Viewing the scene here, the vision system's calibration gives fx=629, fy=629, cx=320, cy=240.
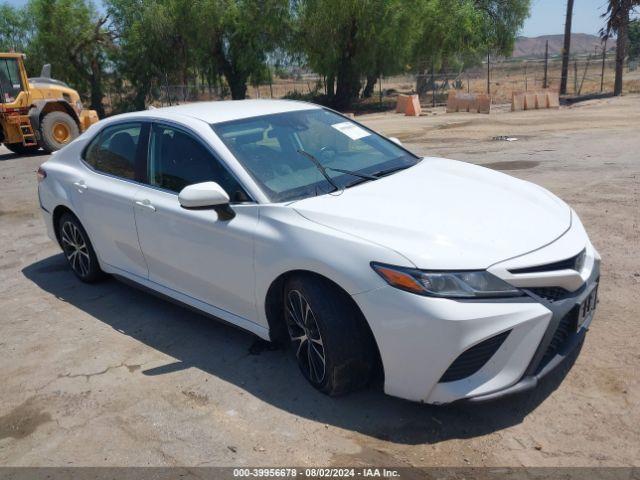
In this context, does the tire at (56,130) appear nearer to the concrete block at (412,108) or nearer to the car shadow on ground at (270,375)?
the car shadow on ground at (270,375)

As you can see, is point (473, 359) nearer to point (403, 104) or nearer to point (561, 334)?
point (561, 334)

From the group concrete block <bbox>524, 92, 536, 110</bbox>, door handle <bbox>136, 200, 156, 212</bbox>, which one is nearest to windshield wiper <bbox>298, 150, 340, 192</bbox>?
door handle <bbox>136, 200, 156, 212</bbox>

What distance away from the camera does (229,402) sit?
3.65 meters

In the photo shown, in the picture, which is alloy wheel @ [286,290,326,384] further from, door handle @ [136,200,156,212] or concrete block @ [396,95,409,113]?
concrete block @ [396,95,409,113]

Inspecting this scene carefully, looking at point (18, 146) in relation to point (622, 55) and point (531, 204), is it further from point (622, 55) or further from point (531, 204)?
point (622, 55)

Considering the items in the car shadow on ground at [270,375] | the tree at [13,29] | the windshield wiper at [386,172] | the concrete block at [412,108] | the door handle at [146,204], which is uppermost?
the tree at [13,29]

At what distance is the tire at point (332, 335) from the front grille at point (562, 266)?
861 millimetres

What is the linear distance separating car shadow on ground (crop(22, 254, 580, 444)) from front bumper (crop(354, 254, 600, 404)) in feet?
0.56

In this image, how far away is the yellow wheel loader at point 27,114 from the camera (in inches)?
609

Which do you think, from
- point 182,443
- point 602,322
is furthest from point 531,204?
point 182,443

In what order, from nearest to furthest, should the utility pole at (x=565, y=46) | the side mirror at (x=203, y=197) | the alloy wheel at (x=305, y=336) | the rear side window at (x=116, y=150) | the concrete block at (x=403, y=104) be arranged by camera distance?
the alloy wheel at (x=305, y=336) < the side mirror at (x=203, y=197) < the rear side window at (x=116, y=150) < the concrete block at (x=403, y=104) < the utility pole at (x=565, y=46)

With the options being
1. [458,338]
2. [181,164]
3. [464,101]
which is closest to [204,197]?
[181,164]

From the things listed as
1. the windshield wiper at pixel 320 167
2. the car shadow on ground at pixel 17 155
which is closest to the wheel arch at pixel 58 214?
the windshield wiper at pixel 320 167

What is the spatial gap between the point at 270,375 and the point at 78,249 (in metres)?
2.54
